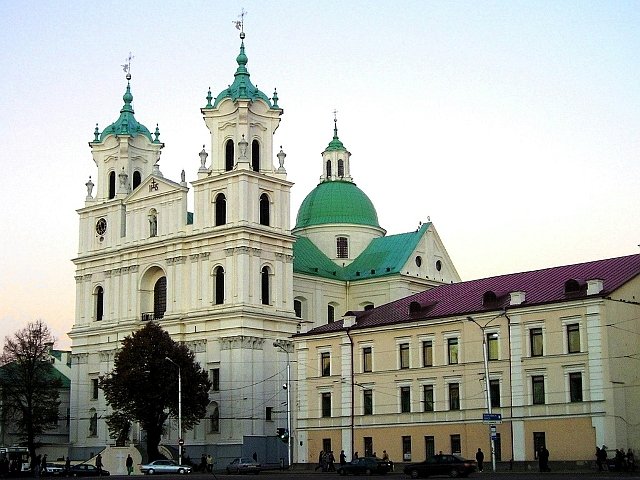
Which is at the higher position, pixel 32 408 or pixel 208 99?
pixel 208 99

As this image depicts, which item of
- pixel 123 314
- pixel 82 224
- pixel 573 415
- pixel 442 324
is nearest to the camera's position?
pixel 573 415


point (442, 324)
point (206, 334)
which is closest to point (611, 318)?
point (442, 324)

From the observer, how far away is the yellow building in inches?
2403

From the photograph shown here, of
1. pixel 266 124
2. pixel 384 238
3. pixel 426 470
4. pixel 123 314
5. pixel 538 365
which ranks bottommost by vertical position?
pixel 426 470

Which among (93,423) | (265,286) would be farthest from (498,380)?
(93,423)

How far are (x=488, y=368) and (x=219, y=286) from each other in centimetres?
3537

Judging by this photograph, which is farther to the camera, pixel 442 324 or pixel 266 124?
pixel 266 124

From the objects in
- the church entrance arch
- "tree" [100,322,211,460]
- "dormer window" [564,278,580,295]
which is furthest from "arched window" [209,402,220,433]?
"dormer window" [564,278,580,295]

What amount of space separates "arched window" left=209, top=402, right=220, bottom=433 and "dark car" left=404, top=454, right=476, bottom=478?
125 feet

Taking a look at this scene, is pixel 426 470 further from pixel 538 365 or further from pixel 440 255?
pixel 440 255

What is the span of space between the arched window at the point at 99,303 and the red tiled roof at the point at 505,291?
34.2m

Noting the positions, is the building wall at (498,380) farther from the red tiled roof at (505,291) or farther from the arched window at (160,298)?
the arched window at (160,298)

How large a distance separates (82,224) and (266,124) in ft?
73.1

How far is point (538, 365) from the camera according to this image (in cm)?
6328
